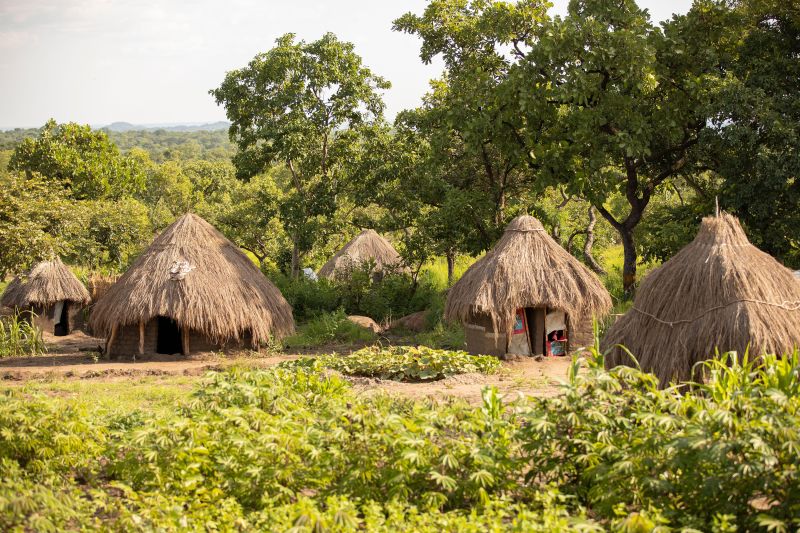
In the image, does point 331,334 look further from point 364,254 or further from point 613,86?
point 613,86

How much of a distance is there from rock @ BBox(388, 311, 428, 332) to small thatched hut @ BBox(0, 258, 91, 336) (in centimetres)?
646

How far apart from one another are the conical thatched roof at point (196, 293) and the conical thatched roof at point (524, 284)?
10.3 ft

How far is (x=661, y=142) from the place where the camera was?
14555 mm

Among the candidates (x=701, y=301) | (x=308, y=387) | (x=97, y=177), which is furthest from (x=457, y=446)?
(x=97, y=177)

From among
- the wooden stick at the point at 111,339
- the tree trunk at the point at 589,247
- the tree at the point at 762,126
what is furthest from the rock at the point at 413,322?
the tree at the point at 762,126

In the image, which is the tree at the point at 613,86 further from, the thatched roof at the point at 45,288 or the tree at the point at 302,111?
the thatched roof at the point at 45,288

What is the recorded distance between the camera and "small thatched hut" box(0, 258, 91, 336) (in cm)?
1595

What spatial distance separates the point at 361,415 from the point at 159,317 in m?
9.06

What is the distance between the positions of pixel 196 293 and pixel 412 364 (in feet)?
13.4

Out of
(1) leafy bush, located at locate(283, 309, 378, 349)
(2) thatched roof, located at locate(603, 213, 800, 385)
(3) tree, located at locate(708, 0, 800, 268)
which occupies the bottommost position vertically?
(1) leafy bush, located at locate(283, 309, 378, 349)

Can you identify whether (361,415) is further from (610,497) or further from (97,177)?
(97,177)

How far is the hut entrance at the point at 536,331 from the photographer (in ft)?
41.2

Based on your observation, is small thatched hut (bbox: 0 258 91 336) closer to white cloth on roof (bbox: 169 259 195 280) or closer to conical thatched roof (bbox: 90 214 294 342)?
conical thatched roof (bbox: 90 214 294 342)

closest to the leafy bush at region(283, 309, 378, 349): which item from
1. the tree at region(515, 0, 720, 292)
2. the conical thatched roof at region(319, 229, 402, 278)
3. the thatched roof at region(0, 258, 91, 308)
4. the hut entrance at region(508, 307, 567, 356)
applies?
the hut entrance at region(508, 307, 567, 356)
